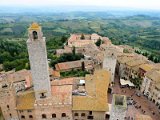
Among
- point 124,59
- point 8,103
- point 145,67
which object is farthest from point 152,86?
point 8,103

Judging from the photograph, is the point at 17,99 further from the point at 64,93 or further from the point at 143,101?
the point at 143,101

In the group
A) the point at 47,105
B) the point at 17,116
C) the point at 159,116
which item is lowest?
the point at 159,116

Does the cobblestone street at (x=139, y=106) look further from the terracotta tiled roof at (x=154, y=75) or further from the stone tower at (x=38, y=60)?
the stone tower at (x=38, y=60)

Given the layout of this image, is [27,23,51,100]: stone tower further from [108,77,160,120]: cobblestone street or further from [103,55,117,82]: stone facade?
[103,55,117,82]: stone facade

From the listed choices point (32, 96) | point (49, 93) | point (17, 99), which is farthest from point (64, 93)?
point (17, 99)

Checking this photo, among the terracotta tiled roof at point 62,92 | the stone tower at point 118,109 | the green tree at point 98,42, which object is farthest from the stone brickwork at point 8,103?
the green tree at point 98,42

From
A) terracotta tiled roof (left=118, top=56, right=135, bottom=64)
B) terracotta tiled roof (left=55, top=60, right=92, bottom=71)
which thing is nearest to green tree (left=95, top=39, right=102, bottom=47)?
terracotta tiled roof (left=55, top=60, right=92, bottom=71)

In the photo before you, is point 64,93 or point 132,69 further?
point 132,69

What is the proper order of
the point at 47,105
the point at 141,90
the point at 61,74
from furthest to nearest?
the point at 61,74, the point at 141,90, the point at 47,105
